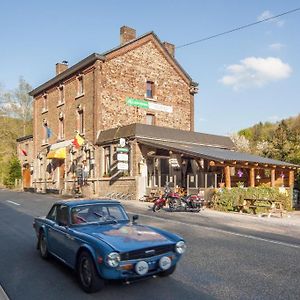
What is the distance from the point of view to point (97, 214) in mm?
7090

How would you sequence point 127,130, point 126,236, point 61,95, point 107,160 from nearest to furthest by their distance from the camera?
point 126,236 → point 127,130 → point 107,160 → point 61,95

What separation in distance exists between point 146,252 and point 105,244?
2.00ft

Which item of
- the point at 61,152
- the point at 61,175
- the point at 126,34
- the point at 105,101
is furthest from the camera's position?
the point at 61,175

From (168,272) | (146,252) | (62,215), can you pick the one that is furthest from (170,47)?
(146,252)

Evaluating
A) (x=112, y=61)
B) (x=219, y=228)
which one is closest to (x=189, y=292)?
(x=219, y=228)

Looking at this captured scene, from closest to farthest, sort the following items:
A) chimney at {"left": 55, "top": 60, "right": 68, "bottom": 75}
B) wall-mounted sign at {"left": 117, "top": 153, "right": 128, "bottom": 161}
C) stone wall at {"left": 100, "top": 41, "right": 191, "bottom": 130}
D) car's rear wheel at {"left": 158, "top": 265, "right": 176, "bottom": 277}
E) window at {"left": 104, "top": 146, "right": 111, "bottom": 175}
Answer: car's rear wheel at {"left": 158, "top": 265, "right": 176, "bottom": 277} < wall-mounted sign at {"left": 117, "top": 153, "right": 128, "bottom": 161} < window at {"left": 104, "top": 146, "right": 111, "bottom": 175} < stone wall at {"left": 100, "top": 41, "right": 191, "bottom": 130} < chimney at {"left": 55, "top": 60, "right": 68, "bottom": 75}

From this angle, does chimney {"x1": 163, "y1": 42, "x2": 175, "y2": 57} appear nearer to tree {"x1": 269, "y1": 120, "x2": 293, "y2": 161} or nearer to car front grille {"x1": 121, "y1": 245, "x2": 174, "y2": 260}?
tree {"x1": 269, "y1": 120, "x2": 293, "y2": 161}

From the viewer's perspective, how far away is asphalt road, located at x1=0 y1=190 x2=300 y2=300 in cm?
568

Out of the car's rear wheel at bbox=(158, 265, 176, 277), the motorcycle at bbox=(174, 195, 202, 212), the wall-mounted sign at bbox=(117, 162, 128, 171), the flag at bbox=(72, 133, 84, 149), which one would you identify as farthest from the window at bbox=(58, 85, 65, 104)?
the car's rear wheel at bbox=(158, 265, 176, 277)

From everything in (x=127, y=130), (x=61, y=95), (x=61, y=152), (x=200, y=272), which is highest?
(x=61, y=95)

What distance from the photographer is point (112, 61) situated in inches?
1212

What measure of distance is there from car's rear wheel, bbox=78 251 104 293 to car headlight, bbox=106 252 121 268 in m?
0.41

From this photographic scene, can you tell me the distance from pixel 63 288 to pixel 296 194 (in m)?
23.8

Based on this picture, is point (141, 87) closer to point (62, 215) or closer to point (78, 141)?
point (78, 141)
